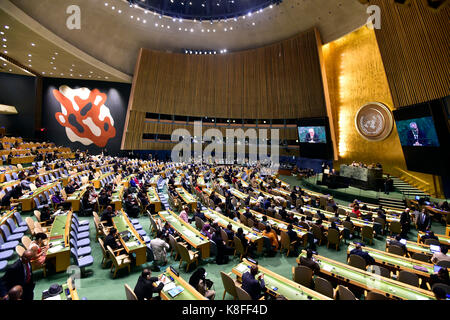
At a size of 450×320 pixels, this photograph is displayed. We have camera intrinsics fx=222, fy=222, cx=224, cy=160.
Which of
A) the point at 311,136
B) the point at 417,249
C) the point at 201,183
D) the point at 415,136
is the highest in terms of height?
the point at 311,136

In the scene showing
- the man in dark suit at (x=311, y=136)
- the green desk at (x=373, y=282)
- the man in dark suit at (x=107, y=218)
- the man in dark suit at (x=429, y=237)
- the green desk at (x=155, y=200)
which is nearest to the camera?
the green desk at (x=373, y=282)

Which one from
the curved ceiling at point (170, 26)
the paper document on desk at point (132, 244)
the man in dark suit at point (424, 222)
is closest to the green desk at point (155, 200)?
the paper document on desk at point (132, 244)

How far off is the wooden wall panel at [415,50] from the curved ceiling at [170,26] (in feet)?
19.6

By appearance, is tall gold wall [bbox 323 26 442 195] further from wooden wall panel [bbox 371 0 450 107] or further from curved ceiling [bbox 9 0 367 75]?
wooden wall panel [bbox 371 0 450 107]

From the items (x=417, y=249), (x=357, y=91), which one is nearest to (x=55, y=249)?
(x=417, y=249)

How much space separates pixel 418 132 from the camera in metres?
11.8

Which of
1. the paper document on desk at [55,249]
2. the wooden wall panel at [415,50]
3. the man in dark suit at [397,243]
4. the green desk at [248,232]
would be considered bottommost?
the man in dark suit at [397,243]

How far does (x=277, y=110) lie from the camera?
1017 inches

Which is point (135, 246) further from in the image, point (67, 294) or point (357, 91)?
point (357, 91)

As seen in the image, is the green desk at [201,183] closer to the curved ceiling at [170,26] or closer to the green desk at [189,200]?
the green desk at [189,200]

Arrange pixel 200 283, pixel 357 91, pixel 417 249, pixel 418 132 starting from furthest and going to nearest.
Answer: pixel 357 91 → pixel 418 132 → pixel 417 249 → pixel 200 283

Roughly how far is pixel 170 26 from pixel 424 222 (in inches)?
1074

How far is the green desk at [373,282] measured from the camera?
3883 millimetres

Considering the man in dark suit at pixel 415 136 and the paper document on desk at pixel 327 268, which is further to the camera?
the man in dark suit at pixel 415 136
